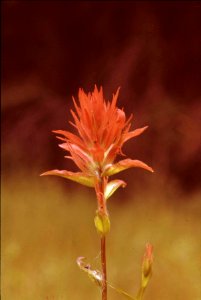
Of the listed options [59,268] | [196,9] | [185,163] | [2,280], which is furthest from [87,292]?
[196,9]

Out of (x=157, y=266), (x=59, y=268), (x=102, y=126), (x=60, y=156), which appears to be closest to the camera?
(x=102, y=126)

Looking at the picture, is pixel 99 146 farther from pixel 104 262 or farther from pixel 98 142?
pixel 104 262

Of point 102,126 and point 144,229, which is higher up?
point 102,126

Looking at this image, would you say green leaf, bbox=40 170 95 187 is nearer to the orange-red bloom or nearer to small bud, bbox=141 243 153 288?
the orange-red bloom

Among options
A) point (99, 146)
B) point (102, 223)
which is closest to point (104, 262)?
point (102, 223)

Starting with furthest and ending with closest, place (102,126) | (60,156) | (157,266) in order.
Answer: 1. (60,156)
2. (157,266)
3. (102,126)

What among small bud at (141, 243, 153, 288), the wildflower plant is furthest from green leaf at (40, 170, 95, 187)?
small bud at (141, 243, 153, 288)

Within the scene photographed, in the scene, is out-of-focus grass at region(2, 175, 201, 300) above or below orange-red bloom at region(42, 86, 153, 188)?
below

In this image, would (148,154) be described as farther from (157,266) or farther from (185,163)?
(157,266)

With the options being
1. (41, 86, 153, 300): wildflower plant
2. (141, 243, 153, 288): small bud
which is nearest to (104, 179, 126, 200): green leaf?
(41, 86, 153, 300): wildflower plant
